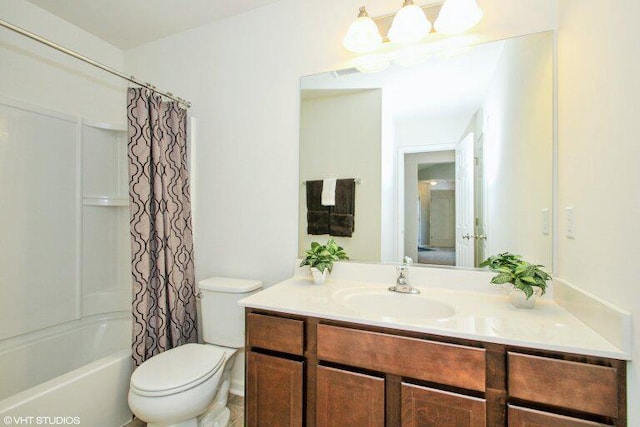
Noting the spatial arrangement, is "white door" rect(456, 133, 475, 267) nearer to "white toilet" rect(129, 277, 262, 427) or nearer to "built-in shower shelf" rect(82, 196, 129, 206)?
"white toilet" rect(129, 277, 262, 427)

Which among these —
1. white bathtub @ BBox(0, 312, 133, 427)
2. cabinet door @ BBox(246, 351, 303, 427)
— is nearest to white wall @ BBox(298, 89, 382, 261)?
cabinet door @ BBox(246, 351, 303, 427)

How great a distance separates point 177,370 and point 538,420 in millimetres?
1450

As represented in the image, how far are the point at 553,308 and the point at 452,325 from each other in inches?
20.1

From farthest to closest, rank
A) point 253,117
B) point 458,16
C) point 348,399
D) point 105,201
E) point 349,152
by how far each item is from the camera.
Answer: point 105,201
point 253,117
point 349,152
point 458,16
point 348,399

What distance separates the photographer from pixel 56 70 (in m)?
1.96

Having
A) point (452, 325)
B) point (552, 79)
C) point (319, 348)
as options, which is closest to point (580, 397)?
point (452, 325)

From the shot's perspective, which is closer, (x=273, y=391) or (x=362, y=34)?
(x=273, y=391)

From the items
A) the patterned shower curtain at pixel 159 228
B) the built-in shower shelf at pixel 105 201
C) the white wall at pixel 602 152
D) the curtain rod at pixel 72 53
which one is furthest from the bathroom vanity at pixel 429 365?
the built-in shower shelf at pixel 105 201

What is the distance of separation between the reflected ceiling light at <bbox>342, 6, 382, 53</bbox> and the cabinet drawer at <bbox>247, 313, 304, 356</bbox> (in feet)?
4.65

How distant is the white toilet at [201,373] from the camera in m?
1.25

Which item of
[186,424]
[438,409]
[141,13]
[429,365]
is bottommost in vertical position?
[186,424]

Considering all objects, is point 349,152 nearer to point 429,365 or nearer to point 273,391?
point 429,365

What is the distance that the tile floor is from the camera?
158cm

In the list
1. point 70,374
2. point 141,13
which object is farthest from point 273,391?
point 141,13
